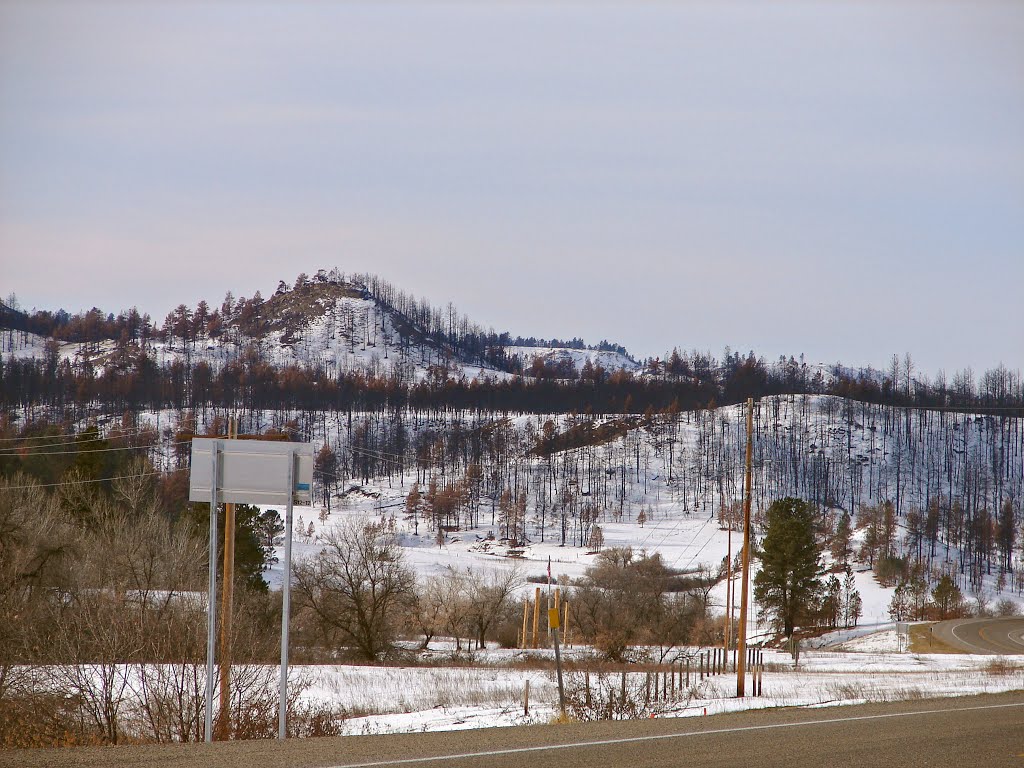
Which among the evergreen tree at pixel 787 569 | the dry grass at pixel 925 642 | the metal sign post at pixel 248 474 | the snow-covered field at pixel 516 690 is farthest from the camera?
the evergreen tree at pixel 787 569

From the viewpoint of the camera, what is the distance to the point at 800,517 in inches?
2581

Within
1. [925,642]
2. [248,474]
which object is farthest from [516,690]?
[925,642]

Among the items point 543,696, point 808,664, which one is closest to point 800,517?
point 808,664

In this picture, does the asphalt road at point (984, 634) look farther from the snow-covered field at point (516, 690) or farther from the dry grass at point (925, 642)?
the snow-covered field at point (516, 690)

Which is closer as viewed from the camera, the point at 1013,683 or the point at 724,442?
the point at 1013,683

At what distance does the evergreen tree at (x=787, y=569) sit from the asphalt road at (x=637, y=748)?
51820 millimetres

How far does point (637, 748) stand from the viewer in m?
10.2

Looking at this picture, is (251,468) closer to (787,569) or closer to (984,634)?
(787,569)

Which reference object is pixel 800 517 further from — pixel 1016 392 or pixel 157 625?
pixel 1016 392

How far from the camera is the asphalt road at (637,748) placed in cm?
927

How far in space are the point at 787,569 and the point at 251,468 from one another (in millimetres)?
57071

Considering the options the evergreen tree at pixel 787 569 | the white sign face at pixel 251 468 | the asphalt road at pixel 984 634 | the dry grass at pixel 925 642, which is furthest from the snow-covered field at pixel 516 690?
the evergreen tree at pixel 787 569

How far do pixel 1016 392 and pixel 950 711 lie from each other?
673 ft

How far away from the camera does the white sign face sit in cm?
1212
